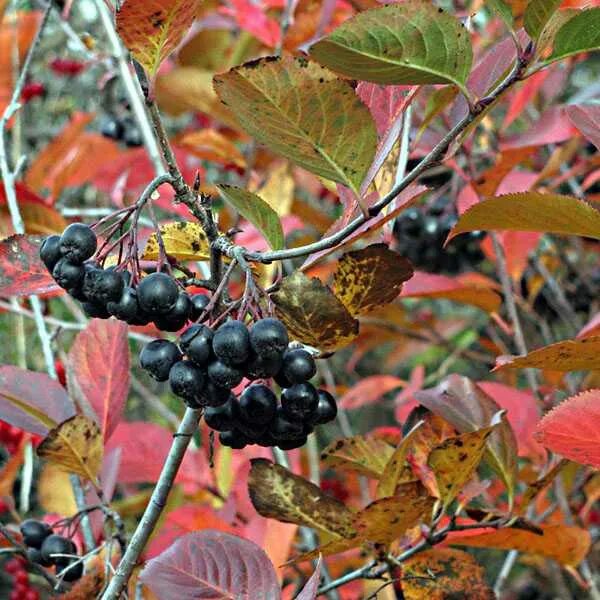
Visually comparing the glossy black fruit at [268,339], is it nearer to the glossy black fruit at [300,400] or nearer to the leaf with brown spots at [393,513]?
the glossy black fruit at [300,400]

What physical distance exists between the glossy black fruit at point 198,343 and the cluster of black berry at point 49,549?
1.44 ft

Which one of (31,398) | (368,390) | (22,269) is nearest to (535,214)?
(22,269)

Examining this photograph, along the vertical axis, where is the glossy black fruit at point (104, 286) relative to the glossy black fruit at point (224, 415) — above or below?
above

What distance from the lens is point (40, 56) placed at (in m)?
3.57

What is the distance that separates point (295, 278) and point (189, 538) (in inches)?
10.3

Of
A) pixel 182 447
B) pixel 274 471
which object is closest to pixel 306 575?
pixel 274 471

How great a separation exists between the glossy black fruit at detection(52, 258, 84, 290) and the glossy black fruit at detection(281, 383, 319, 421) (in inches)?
7.3

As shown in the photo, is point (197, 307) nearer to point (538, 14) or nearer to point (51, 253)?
point (51, 253)

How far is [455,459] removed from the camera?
0.86 m

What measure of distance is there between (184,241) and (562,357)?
34 centimetres

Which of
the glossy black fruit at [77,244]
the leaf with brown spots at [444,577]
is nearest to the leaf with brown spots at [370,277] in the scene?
the glossy black fruit at [77,244]

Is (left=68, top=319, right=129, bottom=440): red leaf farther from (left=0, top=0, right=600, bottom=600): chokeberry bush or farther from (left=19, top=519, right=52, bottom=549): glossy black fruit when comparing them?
(left=19, top=519, right=52, bottom=549): glossy black fruit

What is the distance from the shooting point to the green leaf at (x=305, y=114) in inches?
25.0

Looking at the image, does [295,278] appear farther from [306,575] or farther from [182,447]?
[306,575]
